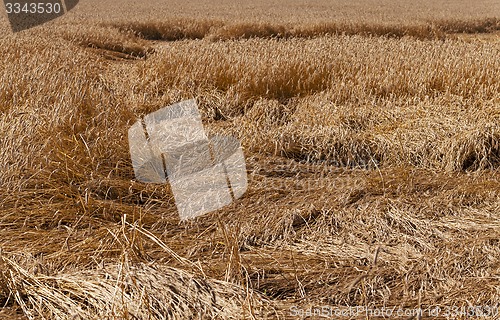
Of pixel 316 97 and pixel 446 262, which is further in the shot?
pixel 316 97

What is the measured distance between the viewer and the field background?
228cm

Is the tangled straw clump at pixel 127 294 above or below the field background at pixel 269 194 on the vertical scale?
above

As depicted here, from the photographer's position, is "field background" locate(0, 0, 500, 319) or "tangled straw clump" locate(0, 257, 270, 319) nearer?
"tangled straw clump" locate(0, 257, 270, 319)

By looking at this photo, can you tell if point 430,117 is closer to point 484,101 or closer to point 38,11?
point 484,101

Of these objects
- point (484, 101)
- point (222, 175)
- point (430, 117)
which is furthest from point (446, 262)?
point (484, 101)

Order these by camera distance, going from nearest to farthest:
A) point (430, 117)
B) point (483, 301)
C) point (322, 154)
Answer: point (483, 301)
point (322, 154)
point (430, 117)

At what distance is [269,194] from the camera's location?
136 inches

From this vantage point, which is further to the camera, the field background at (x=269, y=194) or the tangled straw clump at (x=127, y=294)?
the field background at (x=269, y=194)

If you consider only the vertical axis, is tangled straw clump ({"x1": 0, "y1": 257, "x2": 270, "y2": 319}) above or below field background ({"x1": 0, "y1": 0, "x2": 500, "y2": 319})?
above

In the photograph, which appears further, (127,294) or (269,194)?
(269,194)

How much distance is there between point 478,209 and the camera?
324 cm

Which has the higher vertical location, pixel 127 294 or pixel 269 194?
pixel 127 294

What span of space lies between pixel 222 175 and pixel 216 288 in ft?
4.80

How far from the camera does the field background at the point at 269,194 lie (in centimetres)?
228
